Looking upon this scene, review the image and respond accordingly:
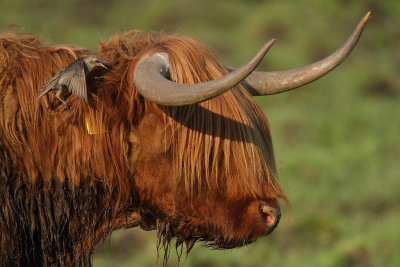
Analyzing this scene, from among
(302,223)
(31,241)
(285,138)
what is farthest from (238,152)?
(285,138)

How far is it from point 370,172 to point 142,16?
7.16 meters

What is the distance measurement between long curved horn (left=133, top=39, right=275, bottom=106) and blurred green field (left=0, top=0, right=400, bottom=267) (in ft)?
1.82

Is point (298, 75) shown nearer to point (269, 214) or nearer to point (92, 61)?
point (269, 214)

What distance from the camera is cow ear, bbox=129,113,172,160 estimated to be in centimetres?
340

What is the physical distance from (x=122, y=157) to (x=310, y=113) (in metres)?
7.51

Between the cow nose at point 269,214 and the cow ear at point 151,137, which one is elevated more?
the cow ear at point 151,137

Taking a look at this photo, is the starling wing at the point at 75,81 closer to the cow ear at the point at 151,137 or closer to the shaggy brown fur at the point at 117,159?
the shaggy brown fur at the point at 117,159

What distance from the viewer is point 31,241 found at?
3.44 metres

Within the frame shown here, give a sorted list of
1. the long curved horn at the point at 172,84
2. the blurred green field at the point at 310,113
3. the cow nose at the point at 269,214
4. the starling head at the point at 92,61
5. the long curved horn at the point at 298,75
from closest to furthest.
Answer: the long curved horn at the point at 172,84, the long curved horn at the point at 298,75, the starling head at the point at 92,61, the cow nose at the point at 269,214, the blurred green field at the point at 310,113

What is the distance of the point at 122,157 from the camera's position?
3.42 meters

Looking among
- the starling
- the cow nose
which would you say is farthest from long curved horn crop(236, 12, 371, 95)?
the starling

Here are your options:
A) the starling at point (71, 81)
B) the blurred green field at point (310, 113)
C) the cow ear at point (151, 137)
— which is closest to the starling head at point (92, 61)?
the starling at point (71, 81)

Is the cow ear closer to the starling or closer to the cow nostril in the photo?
the starling

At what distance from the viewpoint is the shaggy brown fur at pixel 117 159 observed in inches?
133
